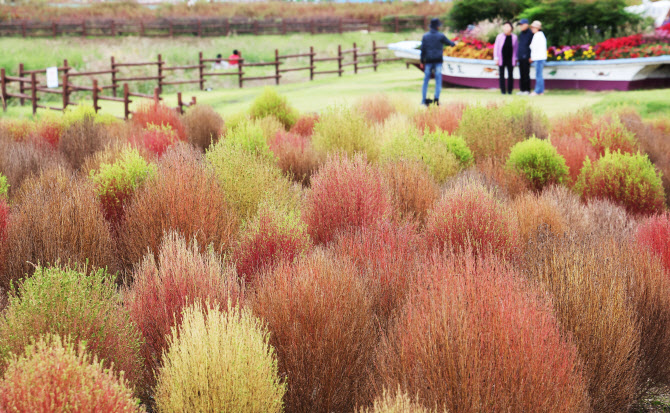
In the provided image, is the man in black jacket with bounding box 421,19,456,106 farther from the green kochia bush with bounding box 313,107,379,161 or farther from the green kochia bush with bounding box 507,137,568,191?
the green kochia bush with bounding box 507,137,568,191

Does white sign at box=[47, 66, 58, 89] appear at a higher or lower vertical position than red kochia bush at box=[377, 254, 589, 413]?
higher

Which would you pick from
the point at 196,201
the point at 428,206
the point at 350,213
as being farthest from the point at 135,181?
the point at 428,206

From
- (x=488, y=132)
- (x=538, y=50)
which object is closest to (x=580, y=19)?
(x=538, y=50)

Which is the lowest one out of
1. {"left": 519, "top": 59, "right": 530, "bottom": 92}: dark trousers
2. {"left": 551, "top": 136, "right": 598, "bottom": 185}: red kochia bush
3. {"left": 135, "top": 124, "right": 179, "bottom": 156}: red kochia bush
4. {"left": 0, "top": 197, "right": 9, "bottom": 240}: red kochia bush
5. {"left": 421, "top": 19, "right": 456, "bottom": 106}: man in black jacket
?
{"left": 0, "top": 197, "right": 9, "bottom": 240}: red kochia bush

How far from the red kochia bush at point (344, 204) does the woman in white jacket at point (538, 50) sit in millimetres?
9722

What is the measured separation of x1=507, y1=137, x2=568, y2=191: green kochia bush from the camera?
27.0ft

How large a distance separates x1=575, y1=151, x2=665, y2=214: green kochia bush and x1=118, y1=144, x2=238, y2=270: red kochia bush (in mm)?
4561

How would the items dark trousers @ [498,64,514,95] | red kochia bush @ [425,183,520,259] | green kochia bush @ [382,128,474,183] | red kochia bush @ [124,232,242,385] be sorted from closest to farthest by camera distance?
red kochia bush @ [124,232,242,385] < red kochia bush @ [425,183,520,259] < green kochia bush @ [382,128,474,183] < dark trousers @ [498,64,514,95]

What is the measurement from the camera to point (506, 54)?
48.9ft

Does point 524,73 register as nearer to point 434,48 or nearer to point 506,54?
point 506,54

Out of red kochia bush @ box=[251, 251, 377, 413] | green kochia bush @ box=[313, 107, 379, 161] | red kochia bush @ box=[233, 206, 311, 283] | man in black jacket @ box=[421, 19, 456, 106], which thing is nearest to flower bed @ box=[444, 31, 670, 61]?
man in black jacket @ box=[421, 19, 456, 106]

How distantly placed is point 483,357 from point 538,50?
12569 millimetres

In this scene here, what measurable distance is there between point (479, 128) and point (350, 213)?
447 centimetres

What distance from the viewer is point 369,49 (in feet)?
115
